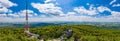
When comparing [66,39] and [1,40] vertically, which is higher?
[1,40]

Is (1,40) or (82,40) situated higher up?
(1,40)

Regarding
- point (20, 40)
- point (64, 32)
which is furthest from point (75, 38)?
point (20, 40)

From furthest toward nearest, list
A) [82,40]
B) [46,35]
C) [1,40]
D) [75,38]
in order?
Answer: [46,35]
[75,38]
[82,40]
[1,40]

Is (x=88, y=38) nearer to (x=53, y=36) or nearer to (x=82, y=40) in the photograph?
(x=82, y=40)

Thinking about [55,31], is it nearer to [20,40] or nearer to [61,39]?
[61,39]

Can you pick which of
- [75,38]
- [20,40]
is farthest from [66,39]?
[20,40]

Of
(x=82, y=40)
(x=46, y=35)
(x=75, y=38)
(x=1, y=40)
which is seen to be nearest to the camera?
(x=1, y=40)

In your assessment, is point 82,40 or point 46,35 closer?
point 82,40

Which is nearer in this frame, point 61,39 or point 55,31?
point 61,39
